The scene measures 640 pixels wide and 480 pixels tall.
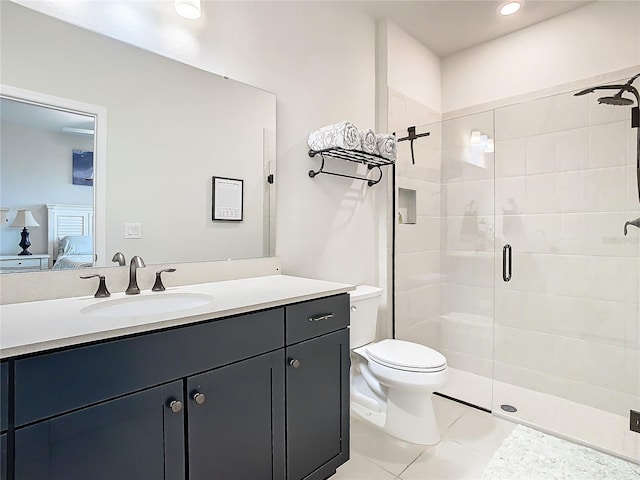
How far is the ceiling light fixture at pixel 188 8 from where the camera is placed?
1.49m

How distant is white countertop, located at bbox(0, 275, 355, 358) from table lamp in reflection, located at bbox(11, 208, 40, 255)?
0.20 metres

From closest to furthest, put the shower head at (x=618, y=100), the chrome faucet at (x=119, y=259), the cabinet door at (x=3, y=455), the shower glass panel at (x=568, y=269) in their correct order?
the cabinet door at (x=3, y=455) → the chrome faucet at (x=119, y=259) → the shower head at (x=618, y=100) → the shower glass panel at (x=568, y=269)

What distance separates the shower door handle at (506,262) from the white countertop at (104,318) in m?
1.57

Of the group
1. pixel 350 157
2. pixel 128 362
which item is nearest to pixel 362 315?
pixel 350 157

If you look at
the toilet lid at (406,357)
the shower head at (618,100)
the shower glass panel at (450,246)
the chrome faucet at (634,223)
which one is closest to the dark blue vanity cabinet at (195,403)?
the toilet lid at (406,357)

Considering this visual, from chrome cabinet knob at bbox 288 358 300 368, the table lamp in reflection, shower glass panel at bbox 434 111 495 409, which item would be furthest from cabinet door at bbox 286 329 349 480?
shower glass panel at bbox 434 111 495 409

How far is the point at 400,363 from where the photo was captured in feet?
6.05

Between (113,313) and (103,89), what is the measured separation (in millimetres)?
851

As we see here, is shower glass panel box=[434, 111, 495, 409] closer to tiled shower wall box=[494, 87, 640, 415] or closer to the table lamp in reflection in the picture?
tiled shower wall box=[494, 87, 640, 415]

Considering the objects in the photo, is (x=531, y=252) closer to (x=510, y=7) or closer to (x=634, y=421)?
(x=634, y=421)

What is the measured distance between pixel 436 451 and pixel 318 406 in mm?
804

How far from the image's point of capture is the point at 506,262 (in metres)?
2.59

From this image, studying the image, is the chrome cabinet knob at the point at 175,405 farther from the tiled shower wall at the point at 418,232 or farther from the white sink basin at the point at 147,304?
the tiled shower wall at the point at 418,232

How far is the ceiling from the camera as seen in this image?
2.36 metres
